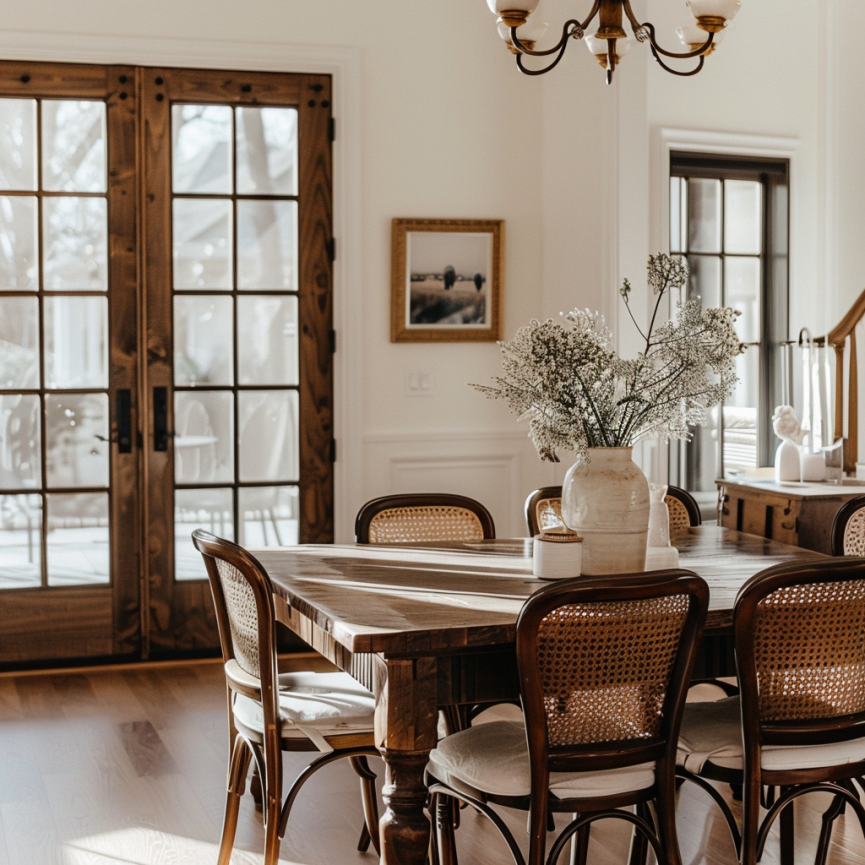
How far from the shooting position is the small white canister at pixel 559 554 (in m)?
2.77

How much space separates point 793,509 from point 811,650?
6.28 feet

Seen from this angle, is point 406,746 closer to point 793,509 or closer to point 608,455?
point 608,455

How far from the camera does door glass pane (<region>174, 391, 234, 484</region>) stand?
→ 16.6ft

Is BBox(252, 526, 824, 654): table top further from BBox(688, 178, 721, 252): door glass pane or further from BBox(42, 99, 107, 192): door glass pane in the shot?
BBox(688, 178, 721, 252): door glass pane

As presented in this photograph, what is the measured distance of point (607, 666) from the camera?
229 centimetres

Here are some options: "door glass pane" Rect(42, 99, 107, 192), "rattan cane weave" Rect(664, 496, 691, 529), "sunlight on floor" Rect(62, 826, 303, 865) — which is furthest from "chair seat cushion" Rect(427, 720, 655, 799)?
"door glass pane" Rect(42, 99, 107, 192)

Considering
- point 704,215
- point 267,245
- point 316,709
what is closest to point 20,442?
point 267,245

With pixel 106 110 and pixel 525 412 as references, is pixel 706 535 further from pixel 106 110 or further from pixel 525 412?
pixel 106 110

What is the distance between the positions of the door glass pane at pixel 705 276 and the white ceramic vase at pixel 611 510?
4.07 metres

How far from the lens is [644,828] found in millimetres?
2389

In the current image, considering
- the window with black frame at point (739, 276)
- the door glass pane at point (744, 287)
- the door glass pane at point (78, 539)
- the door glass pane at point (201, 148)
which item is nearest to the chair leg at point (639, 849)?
the door glass pane at point (78, 539)

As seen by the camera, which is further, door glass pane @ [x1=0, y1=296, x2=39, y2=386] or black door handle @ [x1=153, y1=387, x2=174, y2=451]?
black door handle @ [x1=153, y1=387, x2=174, y2=451]

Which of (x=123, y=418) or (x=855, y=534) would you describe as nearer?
(x=855, y=534)

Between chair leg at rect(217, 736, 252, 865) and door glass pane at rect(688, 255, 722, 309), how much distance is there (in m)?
4.54
